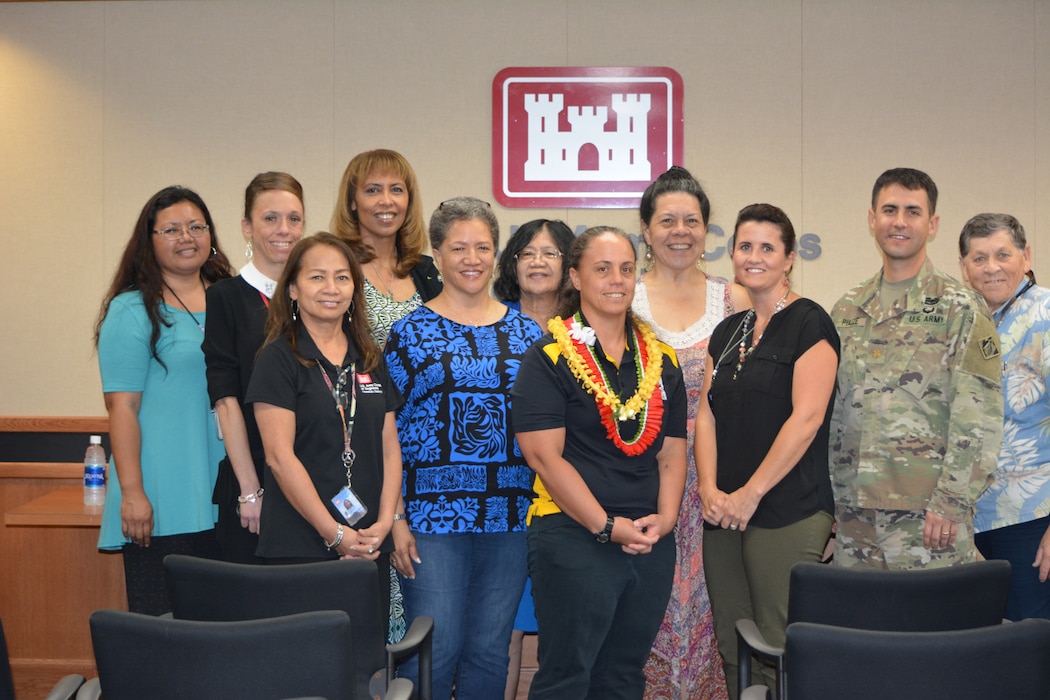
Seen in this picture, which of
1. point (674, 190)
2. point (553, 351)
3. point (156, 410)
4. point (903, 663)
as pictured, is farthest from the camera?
point (674, 190)

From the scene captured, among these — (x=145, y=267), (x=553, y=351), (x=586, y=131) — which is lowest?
(x=553, y=351)

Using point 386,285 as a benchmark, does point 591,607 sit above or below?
below

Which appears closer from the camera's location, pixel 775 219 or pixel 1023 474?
pixel 775 219

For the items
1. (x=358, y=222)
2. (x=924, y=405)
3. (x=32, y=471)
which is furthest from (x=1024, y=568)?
(x=32, y=471)

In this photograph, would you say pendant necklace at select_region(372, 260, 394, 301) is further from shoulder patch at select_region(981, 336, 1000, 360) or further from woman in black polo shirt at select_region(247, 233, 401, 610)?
shoulder patch at select_region(981, 336, 1000, 360)

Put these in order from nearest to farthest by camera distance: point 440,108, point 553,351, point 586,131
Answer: point 553,351, point 586,131, point 440,108

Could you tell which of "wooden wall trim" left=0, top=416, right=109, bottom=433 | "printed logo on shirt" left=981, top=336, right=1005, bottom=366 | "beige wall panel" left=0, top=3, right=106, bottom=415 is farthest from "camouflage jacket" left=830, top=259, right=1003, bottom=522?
Result: "beige wall panel" left=0, top=3, right=106, bottom=415

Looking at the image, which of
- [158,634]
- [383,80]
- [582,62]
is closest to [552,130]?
[582,62]

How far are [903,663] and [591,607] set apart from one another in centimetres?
108

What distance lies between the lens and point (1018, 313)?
10.2 feet

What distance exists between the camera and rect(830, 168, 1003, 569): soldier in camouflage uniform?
2.72 m

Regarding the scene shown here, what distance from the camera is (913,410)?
2787 mm

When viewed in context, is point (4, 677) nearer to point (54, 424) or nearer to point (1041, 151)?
point (54, 424)

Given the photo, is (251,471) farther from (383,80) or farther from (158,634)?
(383,80)
